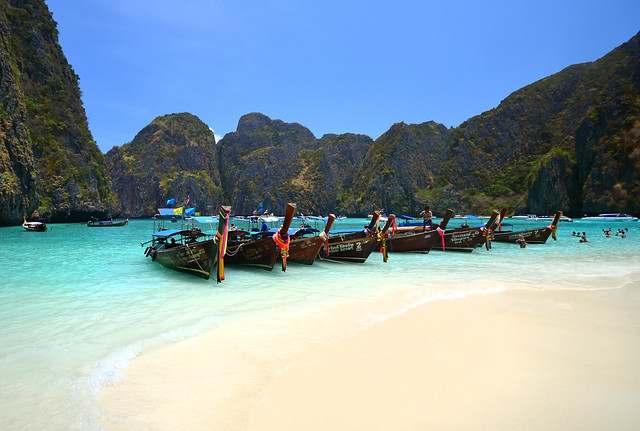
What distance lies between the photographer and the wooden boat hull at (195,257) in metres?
13.8

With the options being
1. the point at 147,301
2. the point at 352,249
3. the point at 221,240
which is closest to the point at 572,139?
the point at 352,249

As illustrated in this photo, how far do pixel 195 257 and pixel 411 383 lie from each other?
11.8 m

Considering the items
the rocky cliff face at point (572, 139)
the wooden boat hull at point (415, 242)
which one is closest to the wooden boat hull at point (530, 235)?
the wooden boat hull at point (415, 242)

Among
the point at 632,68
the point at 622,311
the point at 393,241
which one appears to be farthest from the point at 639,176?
the point at 622,311

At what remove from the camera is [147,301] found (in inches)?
424

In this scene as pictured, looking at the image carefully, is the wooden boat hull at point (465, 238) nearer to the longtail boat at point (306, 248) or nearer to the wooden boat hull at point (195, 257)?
the longtail boat at point (306, 248)

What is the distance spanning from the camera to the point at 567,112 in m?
150

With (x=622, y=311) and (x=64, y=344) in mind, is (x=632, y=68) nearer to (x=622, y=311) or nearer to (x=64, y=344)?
(x=622, y=311)

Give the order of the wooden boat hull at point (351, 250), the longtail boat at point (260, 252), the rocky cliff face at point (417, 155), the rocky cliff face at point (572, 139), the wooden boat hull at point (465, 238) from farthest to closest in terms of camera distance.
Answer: the rocky cliff face at point (572, 139) < the rocky cliff face at point (417, 155) < the wooden boat hull at point (465, 238) < the wooden boat hull at point (351, 250) < the longtail boat at point (260, 252)

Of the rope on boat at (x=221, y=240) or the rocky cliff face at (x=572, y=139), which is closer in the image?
the rope on boat at (x=221, y=240)

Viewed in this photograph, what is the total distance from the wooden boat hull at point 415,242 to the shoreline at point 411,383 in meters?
16.3

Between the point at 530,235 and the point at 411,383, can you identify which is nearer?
the point at 411,383

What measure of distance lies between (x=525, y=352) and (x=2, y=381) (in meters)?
8.58

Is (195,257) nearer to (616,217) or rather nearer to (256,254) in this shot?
(256,254)
